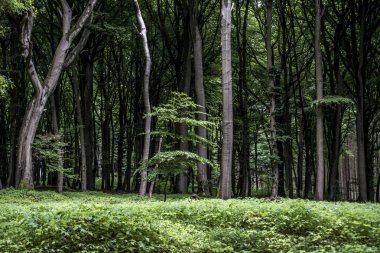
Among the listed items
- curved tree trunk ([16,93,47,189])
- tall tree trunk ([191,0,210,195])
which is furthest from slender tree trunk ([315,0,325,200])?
curved tree trunk ([16,93,47,189])

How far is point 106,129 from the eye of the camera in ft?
97.2

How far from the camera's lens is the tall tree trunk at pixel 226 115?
14.8 meters

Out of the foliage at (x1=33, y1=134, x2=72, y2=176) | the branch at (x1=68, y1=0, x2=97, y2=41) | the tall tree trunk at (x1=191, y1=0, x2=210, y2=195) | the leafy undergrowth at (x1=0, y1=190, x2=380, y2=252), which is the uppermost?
the branch at (x1=68, y1=0, x2=97, y2=41)

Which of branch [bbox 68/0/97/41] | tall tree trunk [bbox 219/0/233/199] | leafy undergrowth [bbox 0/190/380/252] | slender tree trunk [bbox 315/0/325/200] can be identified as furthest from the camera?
branch [bbox 68/0/97/41]

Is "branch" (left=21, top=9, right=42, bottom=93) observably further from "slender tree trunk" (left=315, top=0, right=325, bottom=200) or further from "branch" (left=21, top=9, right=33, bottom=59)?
"slender tree trunk" (left=315, top=0, right=325, bottom=200)

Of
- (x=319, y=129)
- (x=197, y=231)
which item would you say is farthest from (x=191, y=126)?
(x=197, y=231)

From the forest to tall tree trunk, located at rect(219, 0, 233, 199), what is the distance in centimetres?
4

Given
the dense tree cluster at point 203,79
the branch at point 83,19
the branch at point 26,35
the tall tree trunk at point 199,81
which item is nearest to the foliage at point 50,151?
the dense tree cluster at point 203,79

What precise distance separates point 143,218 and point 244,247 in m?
1.85

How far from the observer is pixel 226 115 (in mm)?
14977

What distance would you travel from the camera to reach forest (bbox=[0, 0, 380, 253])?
6.62m

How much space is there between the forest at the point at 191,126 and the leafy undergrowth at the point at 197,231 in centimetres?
3

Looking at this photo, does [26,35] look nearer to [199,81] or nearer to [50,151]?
[50,151]

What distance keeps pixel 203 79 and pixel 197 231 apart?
53.6 ft
